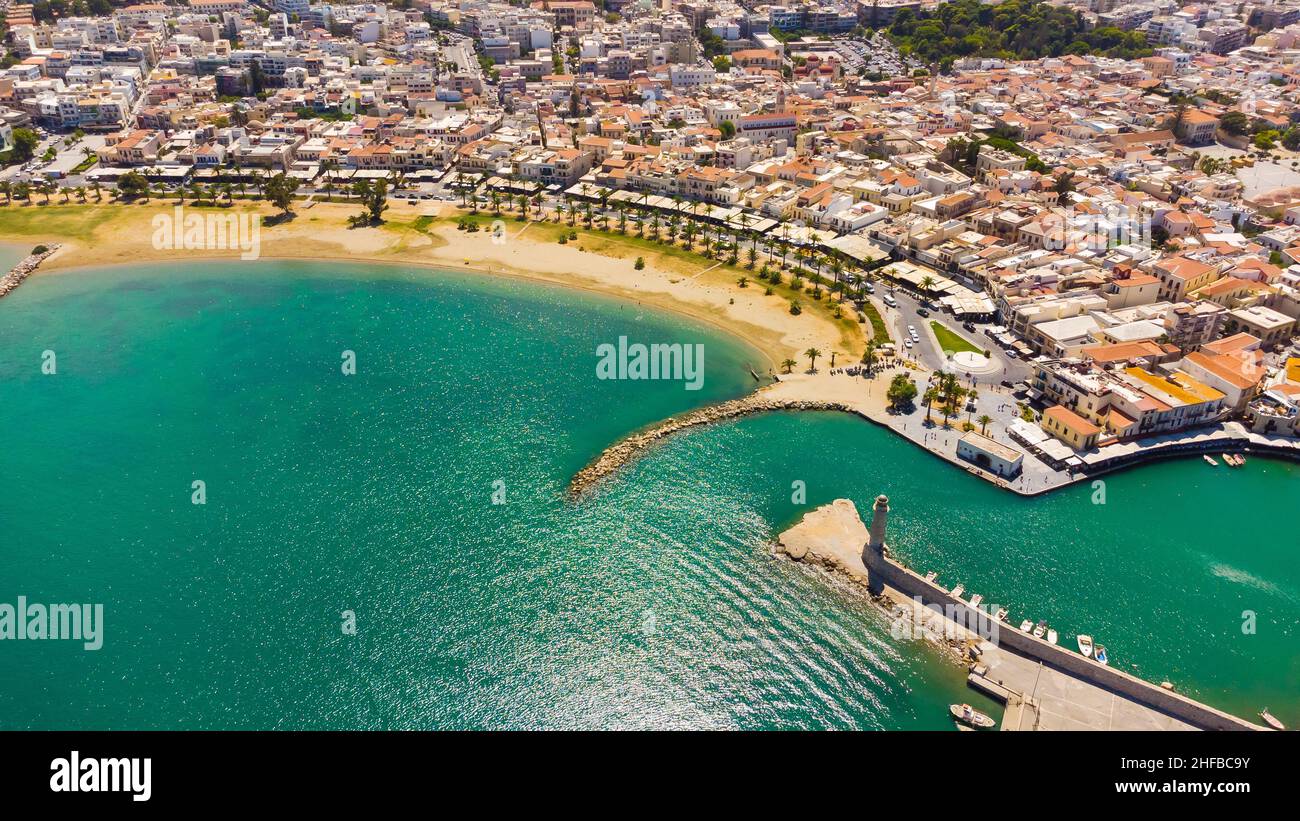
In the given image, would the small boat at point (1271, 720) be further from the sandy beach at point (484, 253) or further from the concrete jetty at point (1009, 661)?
the sandy beach at point (484, 253)

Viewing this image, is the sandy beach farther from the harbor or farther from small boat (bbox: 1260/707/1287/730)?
small boat (bbox: 1260/707/1287/730)

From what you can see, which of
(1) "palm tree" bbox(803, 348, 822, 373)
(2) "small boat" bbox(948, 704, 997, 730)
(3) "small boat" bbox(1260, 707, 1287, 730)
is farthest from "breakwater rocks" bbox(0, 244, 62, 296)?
(3) "small boat" bbox(1260, 707, 1287, 730)

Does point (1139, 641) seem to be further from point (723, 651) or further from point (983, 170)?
point (983, 170)

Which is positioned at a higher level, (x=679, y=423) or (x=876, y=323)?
(x=876, y=323)

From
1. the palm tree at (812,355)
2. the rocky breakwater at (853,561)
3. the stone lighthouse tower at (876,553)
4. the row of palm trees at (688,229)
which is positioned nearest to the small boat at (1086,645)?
the rocky breakwater at (853,561)

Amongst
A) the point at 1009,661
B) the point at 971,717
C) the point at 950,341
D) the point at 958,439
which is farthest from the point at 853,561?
the point at 950,341

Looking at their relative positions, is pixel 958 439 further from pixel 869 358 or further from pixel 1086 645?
pixel 1086 645

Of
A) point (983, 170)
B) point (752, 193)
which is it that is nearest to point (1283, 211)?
point (983, 170)
